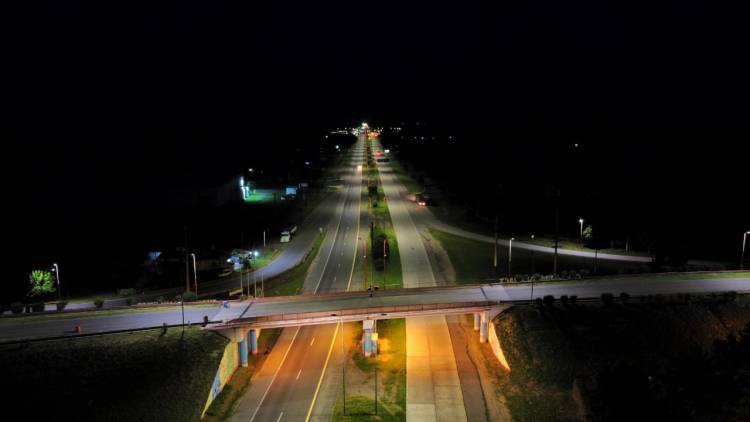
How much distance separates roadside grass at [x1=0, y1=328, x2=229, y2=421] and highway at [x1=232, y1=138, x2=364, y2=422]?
298 centimetres

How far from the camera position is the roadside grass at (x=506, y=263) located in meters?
49.2

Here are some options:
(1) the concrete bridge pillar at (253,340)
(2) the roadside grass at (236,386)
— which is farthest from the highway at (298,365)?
(1) the concrete bridge pillar at (253,340)

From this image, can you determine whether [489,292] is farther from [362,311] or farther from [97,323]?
[97,323]

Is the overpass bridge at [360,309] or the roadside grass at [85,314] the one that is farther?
the roadside grass at [85,314]

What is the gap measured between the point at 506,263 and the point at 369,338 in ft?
68.7

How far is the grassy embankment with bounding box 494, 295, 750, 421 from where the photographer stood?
28.0 meters

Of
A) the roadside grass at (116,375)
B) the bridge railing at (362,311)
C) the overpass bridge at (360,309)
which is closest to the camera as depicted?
the roadside grass at (116,375)

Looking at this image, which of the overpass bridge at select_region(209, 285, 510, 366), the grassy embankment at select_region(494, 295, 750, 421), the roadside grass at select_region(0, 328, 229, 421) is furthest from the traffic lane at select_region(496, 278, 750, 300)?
the roadside grass at select_region(0, 328, 229, 421)

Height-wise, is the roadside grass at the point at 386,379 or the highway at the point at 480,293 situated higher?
the highway at the point at 480,293

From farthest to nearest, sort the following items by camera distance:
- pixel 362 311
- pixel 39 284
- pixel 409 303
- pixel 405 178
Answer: pixel 405 178, pixel 39 284, pixel 409 303, pixel 362 311

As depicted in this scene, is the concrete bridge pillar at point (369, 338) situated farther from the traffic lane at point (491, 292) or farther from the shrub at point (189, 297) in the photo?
the shrub at point (189, 297)

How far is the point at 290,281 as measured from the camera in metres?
48.9

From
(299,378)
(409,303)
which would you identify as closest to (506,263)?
(409,303)

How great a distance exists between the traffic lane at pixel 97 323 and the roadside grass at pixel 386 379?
440 inches
